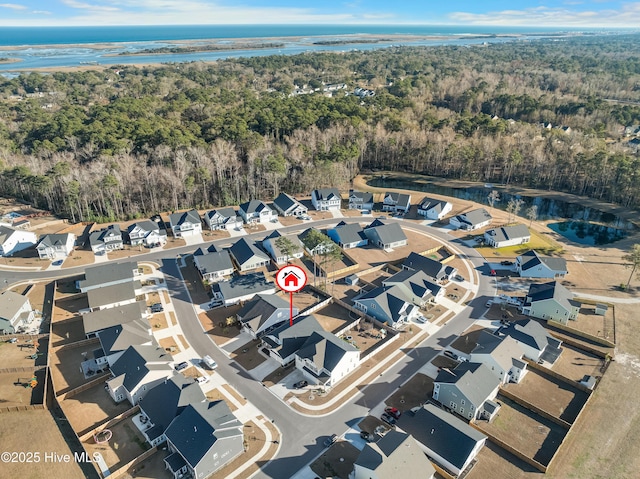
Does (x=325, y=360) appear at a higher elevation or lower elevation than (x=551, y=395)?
higher

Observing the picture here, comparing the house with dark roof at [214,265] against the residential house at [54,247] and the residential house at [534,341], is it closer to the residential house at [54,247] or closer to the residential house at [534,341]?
→ the residential house at [54,247]

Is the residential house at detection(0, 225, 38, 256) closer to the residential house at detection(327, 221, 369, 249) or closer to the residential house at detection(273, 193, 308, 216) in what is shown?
the residential house at detection(273, 193, 308, 216)

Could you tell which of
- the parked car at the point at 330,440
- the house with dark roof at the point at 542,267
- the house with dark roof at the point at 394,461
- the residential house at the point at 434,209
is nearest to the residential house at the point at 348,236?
the residential house at the point at 434,209

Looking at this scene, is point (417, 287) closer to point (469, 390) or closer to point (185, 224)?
point (469, 390)

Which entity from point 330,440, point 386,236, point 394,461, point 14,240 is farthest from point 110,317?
point 386,236

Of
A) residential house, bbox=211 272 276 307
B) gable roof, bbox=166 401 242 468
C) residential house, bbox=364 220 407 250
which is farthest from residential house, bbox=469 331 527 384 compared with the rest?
residential house, bbox=364 220 407 250
